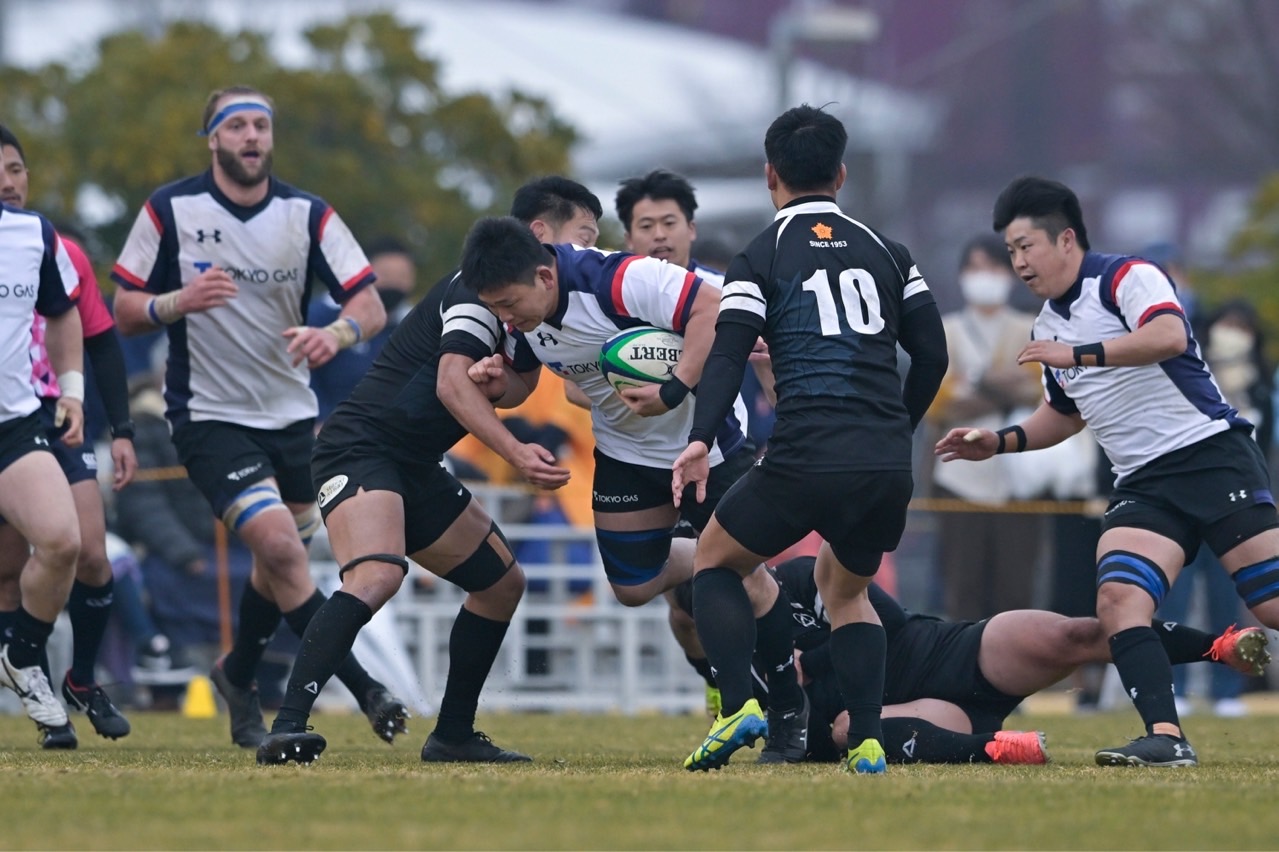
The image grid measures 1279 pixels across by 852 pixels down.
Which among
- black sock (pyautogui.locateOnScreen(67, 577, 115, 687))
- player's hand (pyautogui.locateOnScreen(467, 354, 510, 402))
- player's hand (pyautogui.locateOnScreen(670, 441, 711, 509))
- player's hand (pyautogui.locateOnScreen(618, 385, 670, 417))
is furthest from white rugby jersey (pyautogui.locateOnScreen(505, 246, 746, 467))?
black sock (pyautogui.locateOnScreen(67, 577, 115, 687))

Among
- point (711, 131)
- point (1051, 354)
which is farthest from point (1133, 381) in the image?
point (711, 131)

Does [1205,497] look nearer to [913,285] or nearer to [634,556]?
[913,285]

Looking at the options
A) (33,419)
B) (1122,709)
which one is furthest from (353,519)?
(1122,709)

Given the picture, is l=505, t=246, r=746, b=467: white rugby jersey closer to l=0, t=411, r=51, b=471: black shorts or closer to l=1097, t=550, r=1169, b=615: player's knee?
l=1097, t=550, r=1169, b=615: player's knee

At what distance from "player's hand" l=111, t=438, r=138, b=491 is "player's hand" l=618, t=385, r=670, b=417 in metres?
2.70

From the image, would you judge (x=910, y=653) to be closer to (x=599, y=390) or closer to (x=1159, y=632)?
(x=1159, y=632)

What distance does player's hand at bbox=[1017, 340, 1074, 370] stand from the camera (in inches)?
288

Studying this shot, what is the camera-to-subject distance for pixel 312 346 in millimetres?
8414

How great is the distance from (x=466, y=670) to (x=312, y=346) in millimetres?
1531

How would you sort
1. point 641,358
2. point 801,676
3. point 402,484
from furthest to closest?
point 801,676 < point 402,484 < point 641,358

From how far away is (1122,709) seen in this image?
1354 centimetres

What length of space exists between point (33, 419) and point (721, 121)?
84.7ft

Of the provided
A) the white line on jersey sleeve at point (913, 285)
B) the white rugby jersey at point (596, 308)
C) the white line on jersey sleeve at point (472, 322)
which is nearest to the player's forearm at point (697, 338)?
the white rugby jersey at point (596, 308)

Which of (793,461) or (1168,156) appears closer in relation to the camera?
(793,461)
